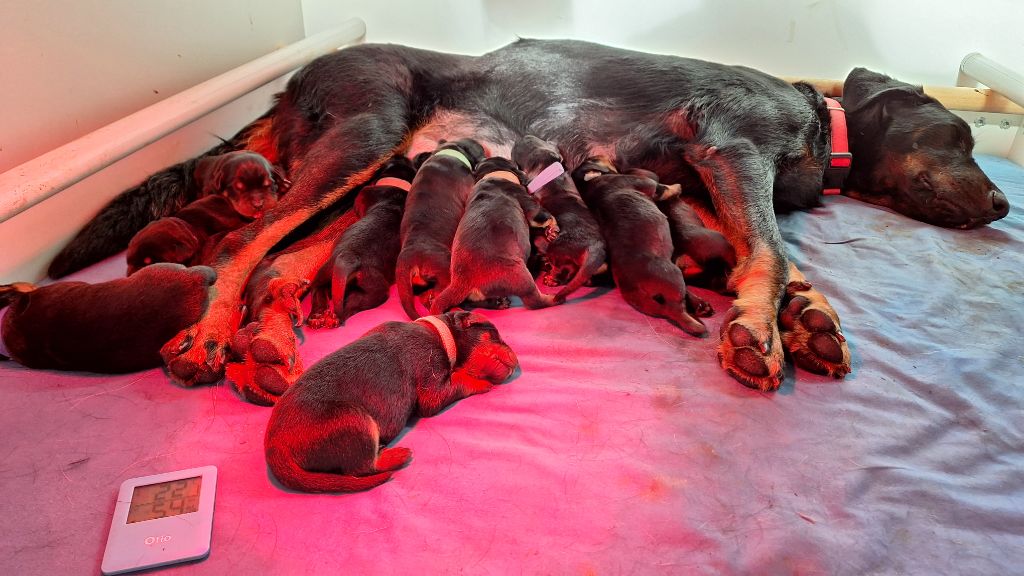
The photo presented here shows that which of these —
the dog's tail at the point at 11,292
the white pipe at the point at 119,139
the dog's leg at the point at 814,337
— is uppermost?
the white pipe at the point at 119,139

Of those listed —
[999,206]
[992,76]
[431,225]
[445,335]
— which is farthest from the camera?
[992,76]

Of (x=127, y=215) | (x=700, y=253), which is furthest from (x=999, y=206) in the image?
(x=127, y=215)

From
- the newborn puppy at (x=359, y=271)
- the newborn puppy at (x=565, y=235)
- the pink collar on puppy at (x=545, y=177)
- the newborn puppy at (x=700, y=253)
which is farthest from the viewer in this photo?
the pink collar on puppy at (x=545, y=177)

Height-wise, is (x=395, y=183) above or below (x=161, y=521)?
above

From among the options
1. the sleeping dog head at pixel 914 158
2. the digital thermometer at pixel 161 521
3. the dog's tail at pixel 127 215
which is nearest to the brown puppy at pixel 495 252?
the digital thermometer at pixel 161 521

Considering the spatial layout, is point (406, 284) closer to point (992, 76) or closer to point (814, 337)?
point (814, 337)

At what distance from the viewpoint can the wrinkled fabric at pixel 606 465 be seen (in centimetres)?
142

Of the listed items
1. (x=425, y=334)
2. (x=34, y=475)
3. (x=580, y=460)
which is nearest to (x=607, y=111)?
(x=425, y=334)

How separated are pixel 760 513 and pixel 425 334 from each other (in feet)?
3.23

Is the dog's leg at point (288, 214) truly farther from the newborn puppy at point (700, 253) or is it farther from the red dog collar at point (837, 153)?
the red dog collar at point (837, 153)

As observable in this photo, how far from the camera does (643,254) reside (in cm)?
236

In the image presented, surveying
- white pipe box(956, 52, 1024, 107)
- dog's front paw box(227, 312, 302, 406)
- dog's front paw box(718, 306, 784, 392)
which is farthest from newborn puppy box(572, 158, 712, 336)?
white pipe box(956, 52, 1024, 107)

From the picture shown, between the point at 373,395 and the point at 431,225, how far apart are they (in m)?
1.00

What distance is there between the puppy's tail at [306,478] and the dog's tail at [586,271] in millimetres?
1118
